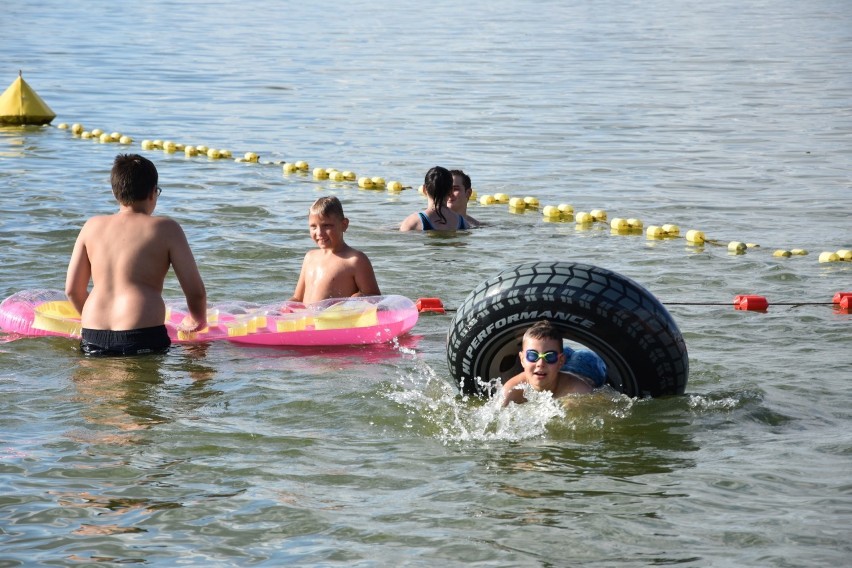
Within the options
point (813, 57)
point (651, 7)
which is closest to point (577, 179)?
point (813, 57)

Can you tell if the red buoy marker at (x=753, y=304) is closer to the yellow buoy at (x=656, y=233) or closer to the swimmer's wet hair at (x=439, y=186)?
the yellow buoy at (x=656, y=233)

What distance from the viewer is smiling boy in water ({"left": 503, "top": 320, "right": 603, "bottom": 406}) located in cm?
660

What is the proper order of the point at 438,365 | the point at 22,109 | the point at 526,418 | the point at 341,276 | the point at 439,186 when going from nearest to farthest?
1. the point at 526,418
2. the point at 438,365
3. the point at 341,276
4. the point at 439,186
5. the point at 22,109

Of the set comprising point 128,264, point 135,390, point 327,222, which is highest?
point 327,222

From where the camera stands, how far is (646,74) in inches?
1089

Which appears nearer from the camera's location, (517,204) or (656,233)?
(656,233)

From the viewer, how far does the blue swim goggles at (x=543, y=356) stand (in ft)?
21.6

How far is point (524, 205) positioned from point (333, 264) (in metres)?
5.59

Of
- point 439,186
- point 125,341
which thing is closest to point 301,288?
point 125,341

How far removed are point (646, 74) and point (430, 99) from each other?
6.24 m

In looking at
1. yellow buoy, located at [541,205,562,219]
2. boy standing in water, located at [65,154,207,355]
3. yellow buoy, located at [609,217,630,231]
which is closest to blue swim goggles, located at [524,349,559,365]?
boy standing in water, located at [65,154,207,355]

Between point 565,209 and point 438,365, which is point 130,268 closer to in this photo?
point 438,365

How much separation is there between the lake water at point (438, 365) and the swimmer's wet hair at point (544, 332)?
1.32ft

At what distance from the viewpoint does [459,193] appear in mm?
12594
